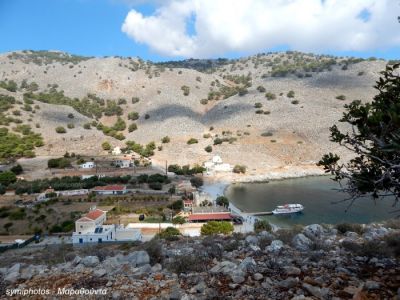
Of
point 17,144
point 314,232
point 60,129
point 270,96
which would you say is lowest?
point 314,232

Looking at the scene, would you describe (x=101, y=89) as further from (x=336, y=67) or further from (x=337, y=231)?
(x=337, y=231)

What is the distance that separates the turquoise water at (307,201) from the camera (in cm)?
3784

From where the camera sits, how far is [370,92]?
97125 millimetres

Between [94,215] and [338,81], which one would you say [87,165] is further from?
[338,81]

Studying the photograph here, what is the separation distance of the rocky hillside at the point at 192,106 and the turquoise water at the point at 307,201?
10306 mm

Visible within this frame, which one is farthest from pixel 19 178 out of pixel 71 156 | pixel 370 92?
pixel 370 92

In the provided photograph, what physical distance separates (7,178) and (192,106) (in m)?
63.3

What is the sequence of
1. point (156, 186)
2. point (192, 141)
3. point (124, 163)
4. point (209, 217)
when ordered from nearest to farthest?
point (209, 217), point (156, 186), point (124, 163), point (192, 141)

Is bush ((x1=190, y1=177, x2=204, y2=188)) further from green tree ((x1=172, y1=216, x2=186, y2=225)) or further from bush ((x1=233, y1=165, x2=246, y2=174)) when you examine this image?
green tree ((x1=172, y1=216, x2=186, y2=225))

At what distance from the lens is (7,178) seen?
54281 mm

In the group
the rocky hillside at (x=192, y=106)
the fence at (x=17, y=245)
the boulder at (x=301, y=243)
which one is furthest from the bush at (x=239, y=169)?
the boulder at (x=301, y=243)

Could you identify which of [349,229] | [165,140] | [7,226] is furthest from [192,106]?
[349,229]

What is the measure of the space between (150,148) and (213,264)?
7221 centimetres

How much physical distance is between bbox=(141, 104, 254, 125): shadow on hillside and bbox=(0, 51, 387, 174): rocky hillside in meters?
0.30
